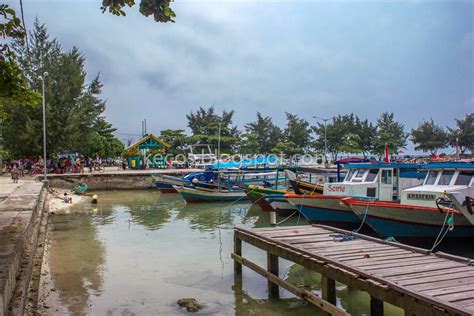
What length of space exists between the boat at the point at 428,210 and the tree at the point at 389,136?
180 ft

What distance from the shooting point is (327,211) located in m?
16.5

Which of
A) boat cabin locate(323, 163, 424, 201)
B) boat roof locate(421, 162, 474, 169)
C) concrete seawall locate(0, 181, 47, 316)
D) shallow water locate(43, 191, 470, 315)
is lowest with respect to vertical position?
shallow water locate(43, 191, 470, 315)

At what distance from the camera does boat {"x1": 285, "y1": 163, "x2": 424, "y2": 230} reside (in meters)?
16.1

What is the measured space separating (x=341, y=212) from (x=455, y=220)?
422 cm

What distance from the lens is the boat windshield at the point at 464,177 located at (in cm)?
1312

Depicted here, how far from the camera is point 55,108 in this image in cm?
4097

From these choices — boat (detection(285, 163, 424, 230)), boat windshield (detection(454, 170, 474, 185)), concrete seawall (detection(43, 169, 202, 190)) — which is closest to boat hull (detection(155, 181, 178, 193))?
concrete seawall (detection(43, 169, 202, 190))

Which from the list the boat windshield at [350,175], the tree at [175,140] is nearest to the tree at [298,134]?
the tree at [175,140]

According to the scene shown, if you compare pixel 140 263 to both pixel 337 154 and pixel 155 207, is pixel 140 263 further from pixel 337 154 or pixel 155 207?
pixel 337 154

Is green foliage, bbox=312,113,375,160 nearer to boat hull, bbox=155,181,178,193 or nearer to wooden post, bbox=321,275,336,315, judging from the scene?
boat hull, bbox=155,181,178,193

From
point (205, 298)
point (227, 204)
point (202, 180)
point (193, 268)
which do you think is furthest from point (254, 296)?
point (202, 180)

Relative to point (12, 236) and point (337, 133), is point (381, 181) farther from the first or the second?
point (337, 133)

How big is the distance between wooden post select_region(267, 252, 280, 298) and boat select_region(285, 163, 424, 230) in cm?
714

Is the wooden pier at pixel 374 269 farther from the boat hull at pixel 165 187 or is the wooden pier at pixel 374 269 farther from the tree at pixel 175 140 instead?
the tree at pixel 175 140
